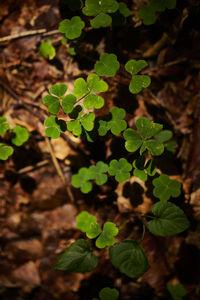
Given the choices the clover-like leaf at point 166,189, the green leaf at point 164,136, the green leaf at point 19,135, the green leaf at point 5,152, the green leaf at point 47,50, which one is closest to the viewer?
the clover-like leaf at point 166,189

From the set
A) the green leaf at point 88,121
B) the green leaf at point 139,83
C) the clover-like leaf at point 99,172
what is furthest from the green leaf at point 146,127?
the clover-like leaf at point 99,172

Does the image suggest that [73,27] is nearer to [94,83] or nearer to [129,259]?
[94,83]

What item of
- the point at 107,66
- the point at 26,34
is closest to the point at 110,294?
the point at 107,66

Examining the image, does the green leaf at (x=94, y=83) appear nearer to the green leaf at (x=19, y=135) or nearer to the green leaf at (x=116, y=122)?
the green leaf at (x=116, y=122)

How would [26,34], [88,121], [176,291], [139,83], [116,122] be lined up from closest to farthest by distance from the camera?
[88,121] → [139,83] → [116,122] → [176,291] → [26,34]

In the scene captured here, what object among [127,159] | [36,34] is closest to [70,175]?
[127,159]
